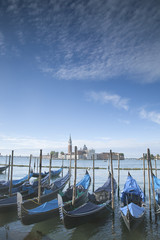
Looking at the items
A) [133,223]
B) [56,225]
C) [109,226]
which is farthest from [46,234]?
[133,223]

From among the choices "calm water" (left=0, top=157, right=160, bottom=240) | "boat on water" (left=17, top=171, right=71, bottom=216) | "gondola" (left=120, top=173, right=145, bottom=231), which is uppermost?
"gondola" (left=120, top=173, right=145, bottom=231)

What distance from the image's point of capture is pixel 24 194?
14750 millimetres

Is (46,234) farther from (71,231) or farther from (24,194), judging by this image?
(24,194)

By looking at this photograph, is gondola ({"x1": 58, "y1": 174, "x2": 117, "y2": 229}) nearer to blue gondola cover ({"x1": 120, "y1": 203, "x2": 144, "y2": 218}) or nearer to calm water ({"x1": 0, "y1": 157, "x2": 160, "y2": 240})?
calm water ({"x1": 0, "y1": 157, "x2": 160, "y2": 240})

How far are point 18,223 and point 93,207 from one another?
4420 millimetres

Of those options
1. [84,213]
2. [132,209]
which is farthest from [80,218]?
[132,209]

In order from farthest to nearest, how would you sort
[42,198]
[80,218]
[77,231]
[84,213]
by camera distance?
[42,198] → [84,213] → [77,231] → [80,218]

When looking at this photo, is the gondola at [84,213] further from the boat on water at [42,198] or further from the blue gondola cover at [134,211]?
the boat on water at [42,198]

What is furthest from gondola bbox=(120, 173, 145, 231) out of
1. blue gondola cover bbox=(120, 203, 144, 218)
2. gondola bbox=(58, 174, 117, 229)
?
gondola bbox=(58, 174, 117, 229)

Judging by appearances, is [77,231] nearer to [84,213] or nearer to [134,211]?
[84,213]

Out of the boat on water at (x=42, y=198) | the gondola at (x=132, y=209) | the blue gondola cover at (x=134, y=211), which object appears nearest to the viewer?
the gondola at (x=132, y=209)

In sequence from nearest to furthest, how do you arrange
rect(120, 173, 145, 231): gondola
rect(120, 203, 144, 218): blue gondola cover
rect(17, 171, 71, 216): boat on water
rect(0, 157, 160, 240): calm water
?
rect(0, 157, 160, 240): calm water
rect(120, 173, 145, 231): gondola
rect(17, 171, 71, 216): boat on water
rect(120, 203, 144, 218): blue gondola cover

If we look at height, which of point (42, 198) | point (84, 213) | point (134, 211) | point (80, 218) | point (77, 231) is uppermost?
point (134, 211)

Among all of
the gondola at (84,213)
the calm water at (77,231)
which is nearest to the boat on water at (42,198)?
the calm water at (77,231)
